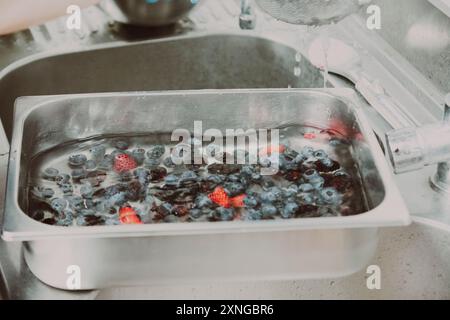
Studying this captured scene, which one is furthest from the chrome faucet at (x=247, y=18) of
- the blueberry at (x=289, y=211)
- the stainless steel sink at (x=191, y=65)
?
the blueberry at (x=289, y=211)

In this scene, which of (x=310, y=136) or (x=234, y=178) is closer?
(x=234, y=178)

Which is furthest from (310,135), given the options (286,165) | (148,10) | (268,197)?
(148,10)

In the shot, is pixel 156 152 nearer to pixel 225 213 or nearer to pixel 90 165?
pixel 90 165

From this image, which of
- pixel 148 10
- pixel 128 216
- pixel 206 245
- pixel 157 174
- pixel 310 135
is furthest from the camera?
pixel 148 10

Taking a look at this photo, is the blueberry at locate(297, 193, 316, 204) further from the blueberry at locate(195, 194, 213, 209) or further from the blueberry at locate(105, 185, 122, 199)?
the blueberry at locate(105, 185, 122, 199)

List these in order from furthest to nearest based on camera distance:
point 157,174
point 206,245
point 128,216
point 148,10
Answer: point 148,10, point 157,174, point 128,216, point 206,245

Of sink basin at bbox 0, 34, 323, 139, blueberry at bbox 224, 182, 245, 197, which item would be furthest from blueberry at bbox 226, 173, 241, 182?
sink basin at bbox 0, 34, 323, 139
